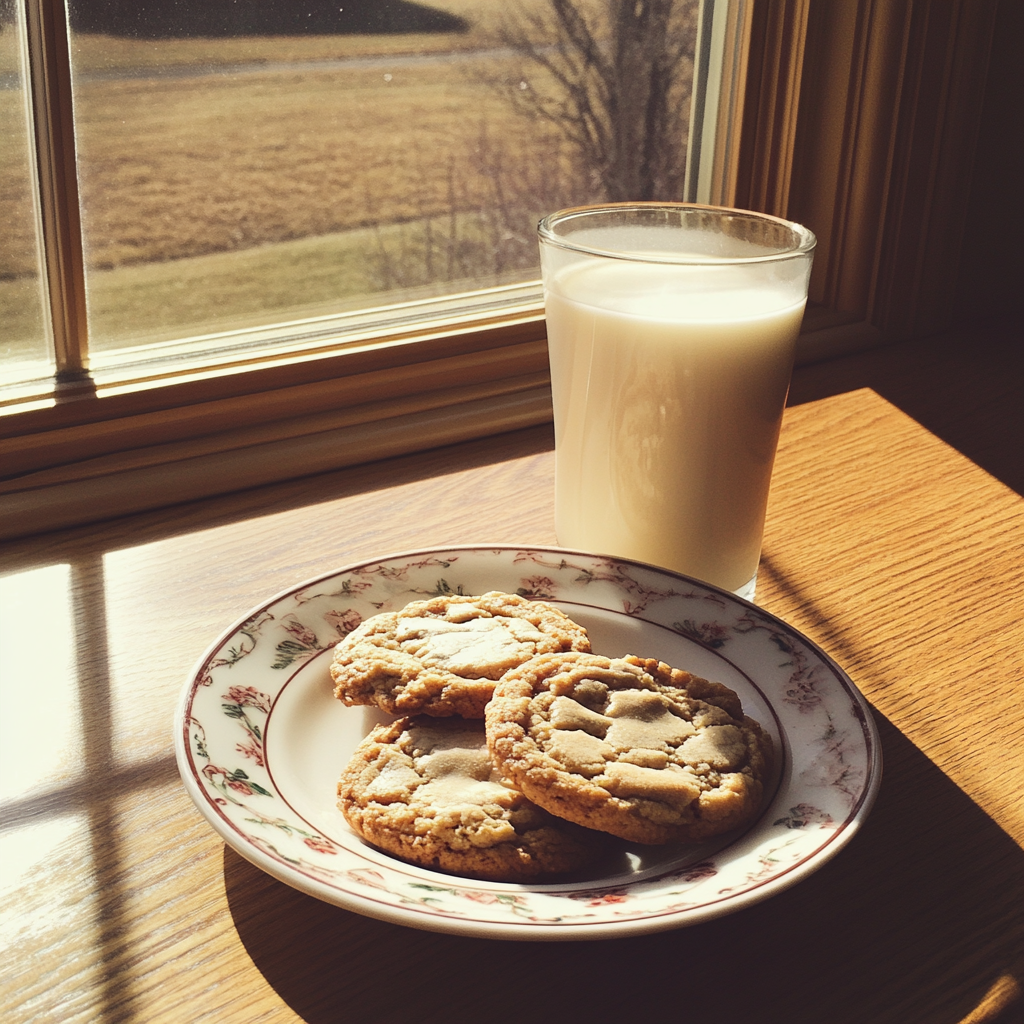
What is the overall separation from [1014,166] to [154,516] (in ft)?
3.94

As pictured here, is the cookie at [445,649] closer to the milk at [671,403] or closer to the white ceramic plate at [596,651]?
the white ceramic plate at [596,651]

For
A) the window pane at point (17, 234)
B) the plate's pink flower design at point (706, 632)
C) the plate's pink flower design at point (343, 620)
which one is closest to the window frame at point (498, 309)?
the window pane at point (17, 234)

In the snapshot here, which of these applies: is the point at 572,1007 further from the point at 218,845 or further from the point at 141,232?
the point at 141,232

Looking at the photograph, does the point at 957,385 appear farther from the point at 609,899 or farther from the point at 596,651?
the point at 609,899

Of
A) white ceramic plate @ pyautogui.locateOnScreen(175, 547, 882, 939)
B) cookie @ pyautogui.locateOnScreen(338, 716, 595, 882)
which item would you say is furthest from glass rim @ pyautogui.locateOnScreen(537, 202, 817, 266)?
cookie @ pyautogui.locateOnScreen(338, 716, 595, 882)

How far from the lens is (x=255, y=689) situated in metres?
0.59

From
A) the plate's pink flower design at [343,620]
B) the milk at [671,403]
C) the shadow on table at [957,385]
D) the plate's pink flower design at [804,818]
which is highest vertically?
the milk at [671,403]

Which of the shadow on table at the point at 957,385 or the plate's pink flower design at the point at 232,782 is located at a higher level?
the plate's pink flower design at the point at 232,782

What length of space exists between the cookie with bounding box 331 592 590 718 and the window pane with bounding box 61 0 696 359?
50cm

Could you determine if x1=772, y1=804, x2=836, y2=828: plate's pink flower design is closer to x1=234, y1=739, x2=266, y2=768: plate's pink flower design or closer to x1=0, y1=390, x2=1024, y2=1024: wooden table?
x1=0, y1=390, x2=1024, y2=1024: wooden table

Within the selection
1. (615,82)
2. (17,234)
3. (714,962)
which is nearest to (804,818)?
(714,962)

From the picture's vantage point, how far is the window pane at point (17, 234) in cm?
83

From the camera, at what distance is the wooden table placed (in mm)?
470

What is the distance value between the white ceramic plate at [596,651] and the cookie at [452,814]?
1 cm
